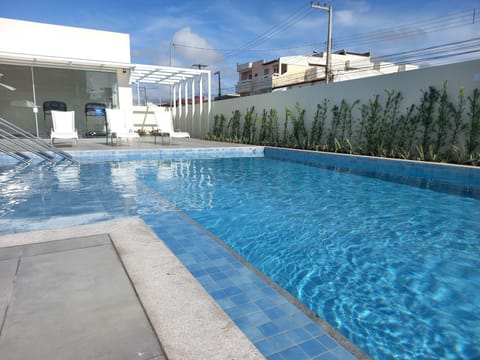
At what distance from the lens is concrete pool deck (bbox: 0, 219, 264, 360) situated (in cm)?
140

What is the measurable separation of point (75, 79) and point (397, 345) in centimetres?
1589

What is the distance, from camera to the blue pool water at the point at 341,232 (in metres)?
2.08

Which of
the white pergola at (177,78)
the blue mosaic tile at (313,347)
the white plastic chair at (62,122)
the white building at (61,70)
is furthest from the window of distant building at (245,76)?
the blue mosaic tile at (313,347)

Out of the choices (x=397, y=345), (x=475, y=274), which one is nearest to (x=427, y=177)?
(x=475, y=274)

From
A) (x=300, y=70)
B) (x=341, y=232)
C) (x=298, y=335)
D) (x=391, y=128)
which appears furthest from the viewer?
(x=300, y=70)

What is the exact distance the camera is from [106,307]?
169 centimetres

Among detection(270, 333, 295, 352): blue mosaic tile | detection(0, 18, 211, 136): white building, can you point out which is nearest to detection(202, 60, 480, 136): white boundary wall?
detection(0, 18, 211, 136): white building

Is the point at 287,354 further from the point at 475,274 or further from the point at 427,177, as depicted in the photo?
the point at 427,177

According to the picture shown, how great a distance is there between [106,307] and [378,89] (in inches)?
358

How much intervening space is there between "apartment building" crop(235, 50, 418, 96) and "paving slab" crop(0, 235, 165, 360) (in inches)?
1295

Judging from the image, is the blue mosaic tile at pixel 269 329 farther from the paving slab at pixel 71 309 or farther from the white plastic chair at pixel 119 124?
the white plastic chair at pixel 119 124

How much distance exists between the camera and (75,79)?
47.3 feet

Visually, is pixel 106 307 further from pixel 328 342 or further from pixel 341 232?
pixel 341 232

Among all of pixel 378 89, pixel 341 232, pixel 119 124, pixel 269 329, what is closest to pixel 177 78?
pixel 119 124
